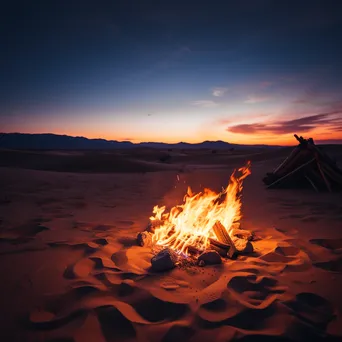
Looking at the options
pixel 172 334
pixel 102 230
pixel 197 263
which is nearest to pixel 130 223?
pixel 102 230

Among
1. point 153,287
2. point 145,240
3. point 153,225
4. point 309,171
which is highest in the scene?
point 309,171

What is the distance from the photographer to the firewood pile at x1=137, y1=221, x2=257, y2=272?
3010 mm

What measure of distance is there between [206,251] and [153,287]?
994 mm

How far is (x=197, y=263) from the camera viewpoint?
3.20 m

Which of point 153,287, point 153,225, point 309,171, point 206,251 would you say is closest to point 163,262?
point 153,287

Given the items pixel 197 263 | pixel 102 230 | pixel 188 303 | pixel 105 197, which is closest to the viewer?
pixel 188 303

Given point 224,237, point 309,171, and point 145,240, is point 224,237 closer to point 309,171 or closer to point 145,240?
point 145,240

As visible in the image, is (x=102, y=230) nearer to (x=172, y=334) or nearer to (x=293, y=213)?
(x=172, y=334)

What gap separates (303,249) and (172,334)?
101 inches

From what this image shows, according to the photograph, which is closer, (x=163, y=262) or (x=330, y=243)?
(x=163, y=262)

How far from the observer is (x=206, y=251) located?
10.8ft

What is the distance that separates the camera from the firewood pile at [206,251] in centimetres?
301

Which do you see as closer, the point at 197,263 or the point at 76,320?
the point at 76,320

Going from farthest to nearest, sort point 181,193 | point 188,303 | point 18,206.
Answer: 1. point 181,193
2. point 18,206
3. point 188,303
